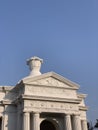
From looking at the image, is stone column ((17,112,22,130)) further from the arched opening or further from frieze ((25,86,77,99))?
the arched opening

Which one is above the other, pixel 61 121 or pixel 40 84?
pixel 40 84

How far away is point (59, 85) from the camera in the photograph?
2291 cm

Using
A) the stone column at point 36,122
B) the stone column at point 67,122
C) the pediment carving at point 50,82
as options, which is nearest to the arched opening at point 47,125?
the stone column at point 67,122

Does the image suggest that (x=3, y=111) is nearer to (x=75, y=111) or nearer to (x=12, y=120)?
(x=12, y=120)

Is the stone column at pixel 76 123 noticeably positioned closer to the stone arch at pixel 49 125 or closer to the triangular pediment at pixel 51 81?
the stone arch at pixel 49 125

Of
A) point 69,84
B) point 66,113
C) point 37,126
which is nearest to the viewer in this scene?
point 37,126

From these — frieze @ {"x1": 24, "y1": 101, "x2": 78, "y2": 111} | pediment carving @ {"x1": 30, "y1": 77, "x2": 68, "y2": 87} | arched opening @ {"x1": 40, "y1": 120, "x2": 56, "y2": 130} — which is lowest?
arched opening @ {"x1": 40, "y1": 120, "x2": 56, "y2": 130}

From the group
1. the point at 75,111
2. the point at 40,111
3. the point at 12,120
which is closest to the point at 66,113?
the point at 75,111

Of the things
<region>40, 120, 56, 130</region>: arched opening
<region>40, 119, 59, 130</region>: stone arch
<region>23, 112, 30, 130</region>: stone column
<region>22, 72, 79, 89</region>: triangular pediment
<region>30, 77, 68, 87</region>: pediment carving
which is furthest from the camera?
<region>40, 120, 56, 130</region>: arched opening

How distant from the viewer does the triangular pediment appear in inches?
871

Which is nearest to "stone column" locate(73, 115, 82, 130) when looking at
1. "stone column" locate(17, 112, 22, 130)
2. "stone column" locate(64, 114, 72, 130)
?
"stone column" locate(64, 114, 72, 130)

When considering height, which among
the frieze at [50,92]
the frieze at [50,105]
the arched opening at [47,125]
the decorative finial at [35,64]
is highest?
the decorative finial at [35,64]

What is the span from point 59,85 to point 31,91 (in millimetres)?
2825

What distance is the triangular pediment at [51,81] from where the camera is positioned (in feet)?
72.6
